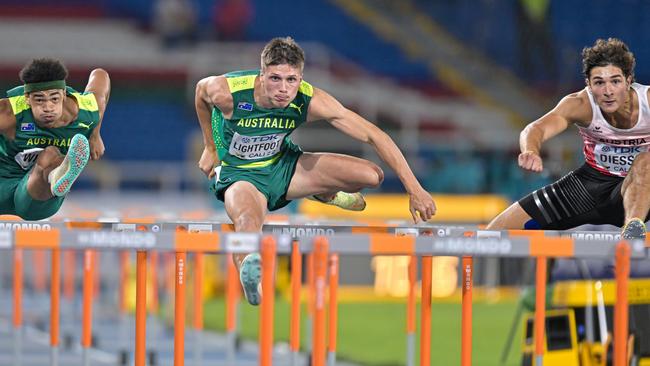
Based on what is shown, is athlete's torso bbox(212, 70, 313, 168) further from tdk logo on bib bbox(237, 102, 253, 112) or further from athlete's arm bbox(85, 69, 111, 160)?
athlete's arm bbox(85, 69, 111, 160)

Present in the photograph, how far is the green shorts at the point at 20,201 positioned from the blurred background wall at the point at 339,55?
1252 centimetres

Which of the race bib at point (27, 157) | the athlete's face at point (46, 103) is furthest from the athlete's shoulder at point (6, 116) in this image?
the race bib at point (27, 157)

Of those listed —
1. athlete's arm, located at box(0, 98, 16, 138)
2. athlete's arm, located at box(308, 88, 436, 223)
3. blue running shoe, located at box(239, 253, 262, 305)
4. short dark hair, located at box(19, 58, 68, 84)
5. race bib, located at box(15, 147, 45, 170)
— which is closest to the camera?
blue running shoe, located at box(239, 253, 262, 305)

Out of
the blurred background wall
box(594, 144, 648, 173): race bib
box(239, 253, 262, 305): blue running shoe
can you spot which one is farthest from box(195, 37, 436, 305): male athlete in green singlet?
the blurred background wall

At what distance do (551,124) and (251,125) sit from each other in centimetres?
168

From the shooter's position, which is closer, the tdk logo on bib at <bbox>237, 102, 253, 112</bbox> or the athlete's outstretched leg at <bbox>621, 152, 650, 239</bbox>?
the athlete's outstretched leg at <bbox>621, 152, 650, 239</bbox>

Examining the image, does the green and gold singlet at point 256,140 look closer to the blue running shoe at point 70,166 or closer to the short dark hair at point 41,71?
the blue running shoe at point 70,166

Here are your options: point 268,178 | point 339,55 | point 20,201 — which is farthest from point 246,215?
point 339,55

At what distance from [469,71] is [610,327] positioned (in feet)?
49.5

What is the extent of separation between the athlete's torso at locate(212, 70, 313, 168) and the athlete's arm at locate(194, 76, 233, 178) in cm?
5

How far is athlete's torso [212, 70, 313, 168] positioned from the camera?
7.87 m

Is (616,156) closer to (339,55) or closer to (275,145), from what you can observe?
(275,145)

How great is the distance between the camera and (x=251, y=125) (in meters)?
7.91

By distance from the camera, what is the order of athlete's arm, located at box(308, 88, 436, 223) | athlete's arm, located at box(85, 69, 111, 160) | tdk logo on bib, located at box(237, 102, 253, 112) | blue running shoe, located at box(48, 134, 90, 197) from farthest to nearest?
athlete's arm, located at box(85, 69, 111, 160) → tdk logo on bib, located at box(237, 102, 253, 112) → blue running shoe, located at box(48, 134, 90, 197) → athlete's arm, located at box(308, 88, 436, 223)
